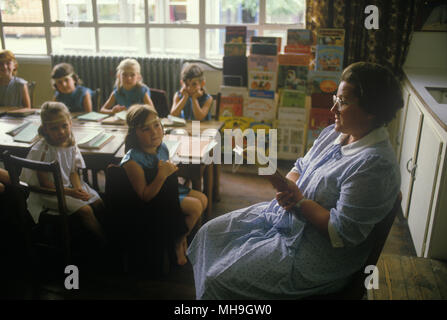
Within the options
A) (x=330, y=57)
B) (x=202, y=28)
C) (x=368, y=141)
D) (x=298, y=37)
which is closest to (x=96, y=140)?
(x=368, y=141)

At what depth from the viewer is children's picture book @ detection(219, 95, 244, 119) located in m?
3.83

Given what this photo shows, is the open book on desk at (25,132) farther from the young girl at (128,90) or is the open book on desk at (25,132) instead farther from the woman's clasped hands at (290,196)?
the woman's clasped hands at (290,196)

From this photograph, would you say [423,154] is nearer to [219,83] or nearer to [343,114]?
[343,114]

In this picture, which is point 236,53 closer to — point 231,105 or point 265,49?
point 265,49

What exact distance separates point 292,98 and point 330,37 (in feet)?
2.00

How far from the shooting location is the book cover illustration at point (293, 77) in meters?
3.64

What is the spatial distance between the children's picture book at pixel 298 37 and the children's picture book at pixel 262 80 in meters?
0.33

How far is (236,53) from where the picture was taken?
12.2 ft

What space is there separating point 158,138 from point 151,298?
0.85 m

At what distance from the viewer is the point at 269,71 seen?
3660mm

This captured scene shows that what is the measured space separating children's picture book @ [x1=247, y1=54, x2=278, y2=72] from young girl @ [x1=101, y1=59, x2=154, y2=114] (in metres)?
0.94

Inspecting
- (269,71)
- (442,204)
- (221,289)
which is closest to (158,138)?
(221,289)
